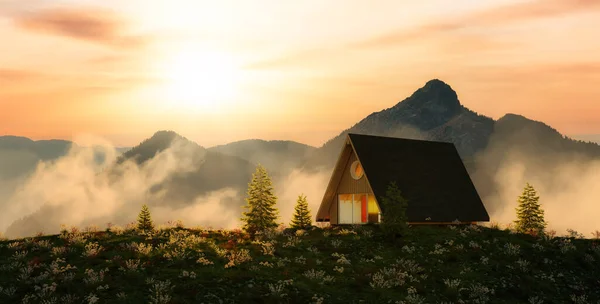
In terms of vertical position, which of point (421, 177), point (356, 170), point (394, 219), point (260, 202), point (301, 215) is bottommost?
point (394, 219)

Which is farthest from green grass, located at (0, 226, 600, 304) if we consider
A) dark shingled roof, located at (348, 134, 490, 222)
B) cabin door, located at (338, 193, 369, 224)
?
cabin door, located at (338, 193, 369, 224)

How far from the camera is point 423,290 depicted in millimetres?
25906

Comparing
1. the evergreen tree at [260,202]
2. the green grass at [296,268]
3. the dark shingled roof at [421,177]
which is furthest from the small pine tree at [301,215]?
the green grass at [296,268]

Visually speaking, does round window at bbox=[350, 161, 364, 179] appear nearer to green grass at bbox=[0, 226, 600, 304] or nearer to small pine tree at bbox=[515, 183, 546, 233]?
green grass at bbox=[0, 226, 600, 304]

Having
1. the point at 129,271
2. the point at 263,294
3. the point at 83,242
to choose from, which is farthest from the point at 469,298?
the point at 83,242

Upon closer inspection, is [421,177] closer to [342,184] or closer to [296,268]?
[342,184]

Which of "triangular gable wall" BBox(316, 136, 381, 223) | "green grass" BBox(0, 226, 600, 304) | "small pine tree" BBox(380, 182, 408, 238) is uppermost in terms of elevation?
"triangular gable wall" BBox(316, 136, 381, 223)

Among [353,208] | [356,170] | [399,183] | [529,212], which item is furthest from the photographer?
[529,212]

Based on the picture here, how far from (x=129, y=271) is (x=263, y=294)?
221 inches

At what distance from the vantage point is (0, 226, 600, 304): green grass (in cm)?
2344

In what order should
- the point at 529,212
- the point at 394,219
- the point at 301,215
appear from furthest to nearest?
1. the point at 301,215
2. the point at 529,212
3. the point at 394,219

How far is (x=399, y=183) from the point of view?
46.5 m

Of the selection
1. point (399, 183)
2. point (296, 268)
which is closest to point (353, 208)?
point (399, 183)

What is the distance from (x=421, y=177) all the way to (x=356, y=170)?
5074mm
